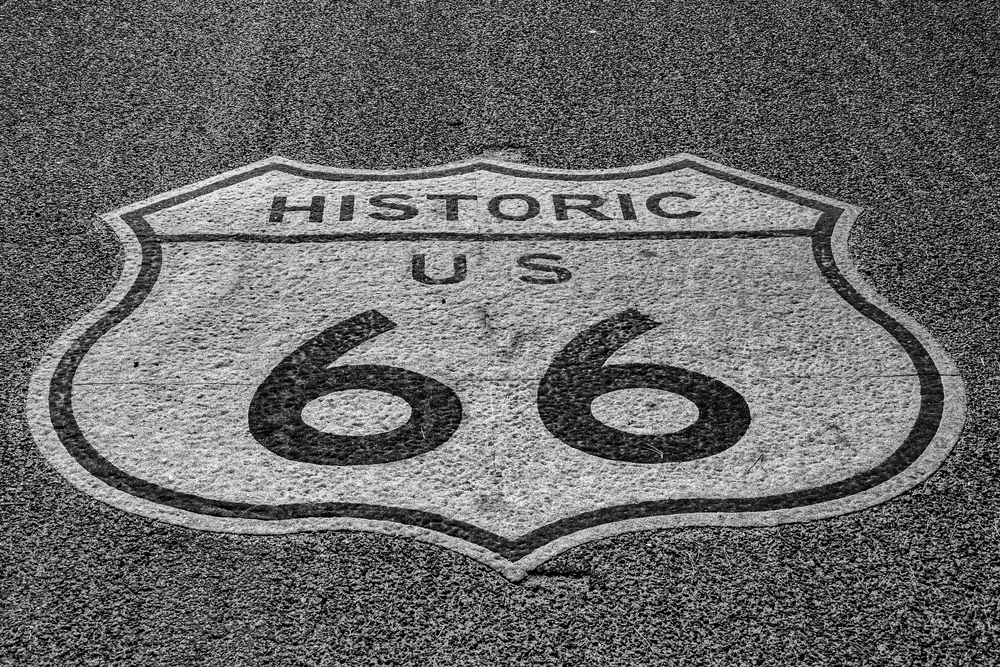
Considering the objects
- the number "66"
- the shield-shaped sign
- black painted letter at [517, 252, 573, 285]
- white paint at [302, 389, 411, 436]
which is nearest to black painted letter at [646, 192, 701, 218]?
the shield-shaped sign

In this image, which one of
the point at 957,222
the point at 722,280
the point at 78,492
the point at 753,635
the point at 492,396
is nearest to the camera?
the point at 753,635

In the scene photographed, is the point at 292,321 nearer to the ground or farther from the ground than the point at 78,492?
farther from the ground

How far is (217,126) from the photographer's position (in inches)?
229

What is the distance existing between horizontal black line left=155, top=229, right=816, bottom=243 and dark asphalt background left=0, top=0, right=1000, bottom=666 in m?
0.30

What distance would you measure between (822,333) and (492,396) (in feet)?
4.06

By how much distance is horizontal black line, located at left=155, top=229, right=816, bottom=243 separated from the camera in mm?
4816

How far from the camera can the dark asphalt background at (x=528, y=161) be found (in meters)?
3.09

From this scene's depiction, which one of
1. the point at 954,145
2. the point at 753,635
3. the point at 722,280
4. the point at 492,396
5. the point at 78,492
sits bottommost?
the point at 753,635

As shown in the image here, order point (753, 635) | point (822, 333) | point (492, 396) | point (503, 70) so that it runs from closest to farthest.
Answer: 1. point (753, 635)
2. point (492, 396)
3. point (822, 333)
4. point (503, 70)

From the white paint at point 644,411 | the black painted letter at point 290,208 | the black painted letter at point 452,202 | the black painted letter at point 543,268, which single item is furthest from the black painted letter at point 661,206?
the black painted letter at point 290,208

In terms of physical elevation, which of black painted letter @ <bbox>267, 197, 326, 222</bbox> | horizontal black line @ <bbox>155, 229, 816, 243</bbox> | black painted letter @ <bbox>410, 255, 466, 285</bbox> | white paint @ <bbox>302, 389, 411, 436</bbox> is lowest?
white paint @ <bbox>302, 389, 411, 436</bbox>

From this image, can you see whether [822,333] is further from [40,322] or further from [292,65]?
[292,65]

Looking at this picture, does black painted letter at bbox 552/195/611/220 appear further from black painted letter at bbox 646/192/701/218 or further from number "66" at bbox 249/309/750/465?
number "66" at bbox 249/309/750/465

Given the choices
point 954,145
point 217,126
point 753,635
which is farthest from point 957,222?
point 217,126
